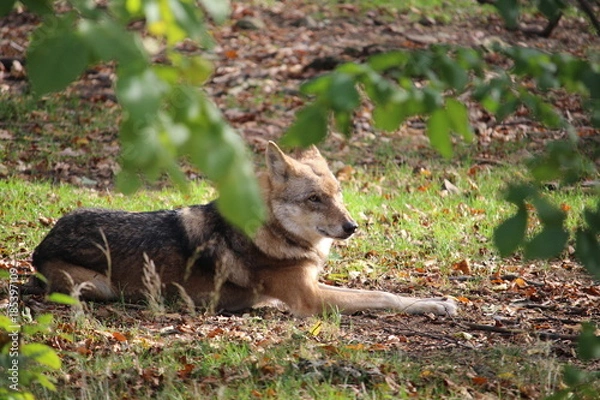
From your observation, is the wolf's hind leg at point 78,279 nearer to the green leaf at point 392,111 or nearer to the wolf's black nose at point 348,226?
the wolf's black nose at point 348,226

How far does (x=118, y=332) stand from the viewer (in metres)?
5.48

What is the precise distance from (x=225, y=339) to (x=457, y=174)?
19.4 ft

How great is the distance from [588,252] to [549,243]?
331 millimetres

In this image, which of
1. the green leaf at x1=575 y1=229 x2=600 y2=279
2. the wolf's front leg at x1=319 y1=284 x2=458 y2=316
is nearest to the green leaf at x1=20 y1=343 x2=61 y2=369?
the green leaf at x1=575 y1=229 x2=600 y2=279

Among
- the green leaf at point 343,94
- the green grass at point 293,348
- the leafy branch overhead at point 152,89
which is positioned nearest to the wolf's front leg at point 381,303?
the green grass at point 293,348

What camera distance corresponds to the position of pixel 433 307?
20.5ft

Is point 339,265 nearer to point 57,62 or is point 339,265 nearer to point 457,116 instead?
point 457,116

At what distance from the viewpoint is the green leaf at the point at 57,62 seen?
150 centimetres

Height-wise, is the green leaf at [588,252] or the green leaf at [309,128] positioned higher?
the green leaf at [309,128]

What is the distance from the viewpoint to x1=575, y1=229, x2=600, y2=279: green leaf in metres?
2.65

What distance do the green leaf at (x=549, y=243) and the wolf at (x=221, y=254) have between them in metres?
3.90

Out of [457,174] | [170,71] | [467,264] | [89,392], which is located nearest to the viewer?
[170,71]

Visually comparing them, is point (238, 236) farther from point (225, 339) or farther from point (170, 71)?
point (170, 71)

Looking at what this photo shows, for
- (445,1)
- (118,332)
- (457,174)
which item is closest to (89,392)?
(118,332)
